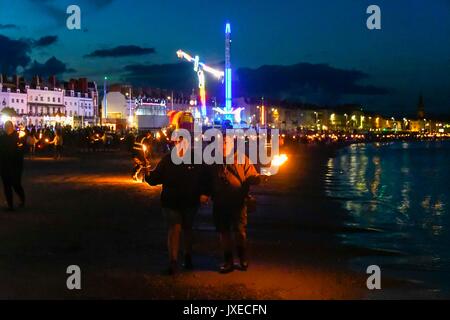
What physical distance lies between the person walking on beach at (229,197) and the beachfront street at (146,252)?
37cm

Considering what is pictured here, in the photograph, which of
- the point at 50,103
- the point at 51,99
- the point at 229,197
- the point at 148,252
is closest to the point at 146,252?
the point at 148,252

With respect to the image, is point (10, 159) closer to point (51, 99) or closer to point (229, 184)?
point (229, 184)

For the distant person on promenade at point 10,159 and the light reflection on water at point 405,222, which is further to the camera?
the distant person on promenade at point 10,159

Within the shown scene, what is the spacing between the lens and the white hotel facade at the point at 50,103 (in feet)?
372

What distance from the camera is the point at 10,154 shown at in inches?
556

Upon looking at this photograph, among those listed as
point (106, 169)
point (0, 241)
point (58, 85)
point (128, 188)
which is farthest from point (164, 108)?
point (0, 241)

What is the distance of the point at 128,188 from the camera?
2027 cm

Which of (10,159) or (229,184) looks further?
(10,159)

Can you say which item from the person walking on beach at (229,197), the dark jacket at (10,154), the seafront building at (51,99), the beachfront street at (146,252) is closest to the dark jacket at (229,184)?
the person walking on beach at (229,197)

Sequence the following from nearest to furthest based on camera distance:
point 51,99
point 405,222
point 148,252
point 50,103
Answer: point 148,252 → point 405,222 → point 50,103 → point 51,99

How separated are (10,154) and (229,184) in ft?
23.5

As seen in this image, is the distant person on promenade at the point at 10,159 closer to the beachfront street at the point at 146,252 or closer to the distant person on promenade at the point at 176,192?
the beachfront street at the point at 146,252

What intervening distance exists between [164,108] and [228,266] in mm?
139592

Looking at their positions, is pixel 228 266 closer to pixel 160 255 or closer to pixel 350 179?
pixel 160 255
